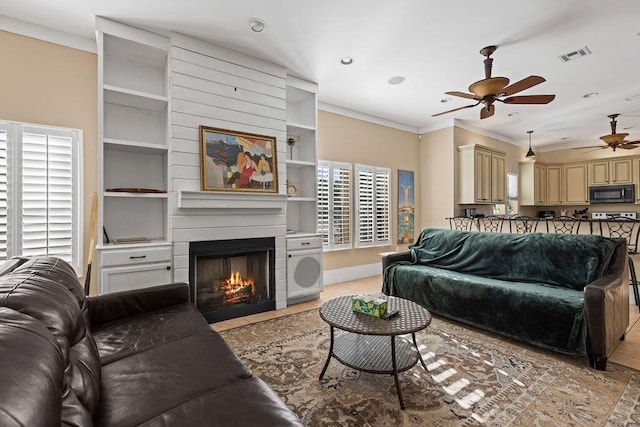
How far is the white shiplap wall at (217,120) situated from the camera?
3188 millimetres

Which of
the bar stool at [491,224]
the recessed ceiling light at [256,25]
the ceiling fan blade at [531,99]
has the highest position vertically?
the recessed ceiling light at [256,25]

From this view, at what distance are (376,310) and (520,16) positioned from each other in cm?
295

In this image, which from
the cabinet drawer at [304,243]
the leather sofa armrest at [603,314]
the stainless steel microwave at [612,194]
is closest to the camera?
the leather sofa armrest at [603,314]

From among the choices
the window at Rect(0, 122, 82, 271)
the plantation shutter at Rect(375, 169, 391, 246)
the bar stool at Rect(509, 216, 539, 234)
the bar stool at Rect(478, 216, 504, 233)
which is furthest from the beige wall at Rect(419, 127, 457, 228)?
the window at Rect(0, 122, 82, 271)

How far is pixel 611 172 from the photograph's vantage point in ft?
24.6

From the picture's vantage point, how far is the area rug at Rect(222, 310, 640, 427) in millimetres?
1817

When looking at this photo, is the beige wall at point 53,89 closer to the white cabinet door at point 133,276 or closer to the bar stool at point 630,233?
the white cabinet door at point 133,276

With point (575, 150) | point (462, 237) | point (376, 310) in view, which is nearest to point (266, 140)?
point (376, 310)

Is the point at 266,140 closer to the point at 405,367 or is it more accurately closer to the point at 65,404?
the point at 405,367

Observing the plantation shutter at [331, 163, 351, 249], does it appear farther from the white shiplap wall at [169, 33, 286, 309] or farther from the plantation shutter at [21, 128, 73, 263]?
the plantation shutter at [21, 128, 73, 263]

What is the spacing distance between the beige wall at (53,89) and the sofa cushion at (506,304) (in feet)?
11.7

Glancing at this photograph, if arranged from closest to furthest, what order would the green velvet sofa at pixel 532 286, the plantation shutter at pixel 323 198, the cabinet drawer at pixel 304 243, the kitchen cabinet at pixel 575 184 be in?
the green velvet sofa at pixel 532 286, the cabinet drawer at pixel 304 243, the plantation shutter at pixel 323 198, the kitchen cabinet at pixel 575 184

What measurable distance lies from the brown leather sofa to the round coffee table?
790mm

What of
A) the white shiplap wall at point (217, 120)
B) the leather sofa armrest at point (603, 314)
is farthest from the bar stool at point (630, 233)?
the white shiplap wall at point (217, 120)
